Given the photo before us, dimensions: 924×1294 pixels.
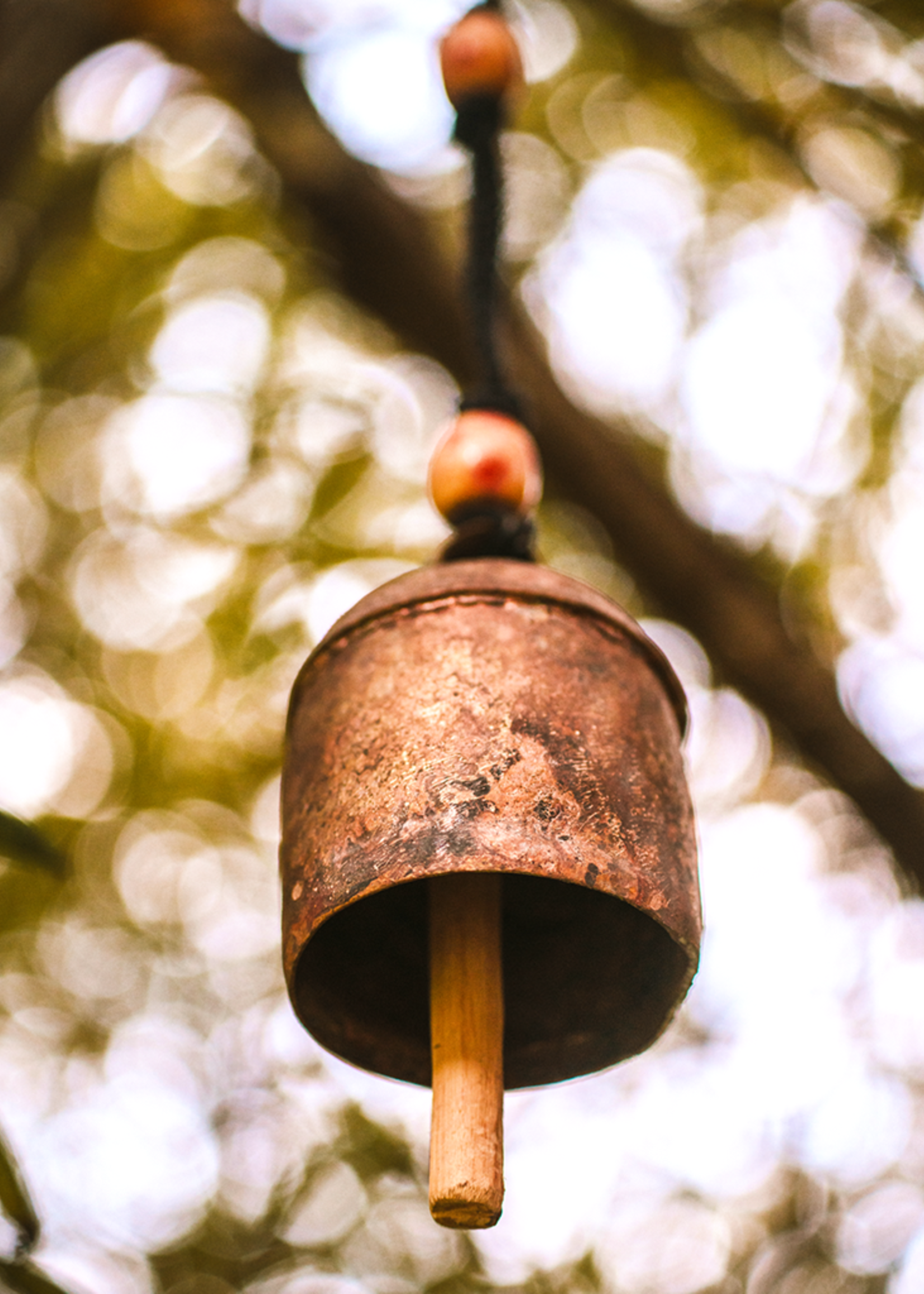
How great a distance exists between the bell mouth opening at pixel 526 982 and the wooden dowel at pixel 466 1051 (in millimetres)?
126

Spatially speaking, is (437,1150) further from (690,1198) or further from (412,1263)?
(690,1198)

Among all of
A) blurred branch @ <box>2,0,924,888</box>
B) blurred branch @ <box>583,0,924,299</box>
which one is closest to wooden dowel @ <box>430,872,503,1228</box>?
blurred branch @ <box>2,0,924,888</box>

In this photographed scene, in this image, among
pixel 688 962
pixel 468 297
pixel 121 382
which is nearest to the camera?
pixel 688 962

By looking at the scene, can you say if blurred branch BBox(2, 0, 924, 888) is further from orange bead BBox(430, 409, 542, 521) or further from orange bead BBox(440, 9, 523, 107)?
orange bead BBox(430, 409, 542, 521)

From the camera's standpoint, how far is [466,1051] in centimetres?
67

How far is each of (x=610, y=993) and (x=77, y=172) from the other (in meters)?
2.06

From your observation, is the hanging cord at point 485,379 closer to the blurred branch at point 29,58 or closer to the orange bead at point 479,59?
the orange bead at point 479,59

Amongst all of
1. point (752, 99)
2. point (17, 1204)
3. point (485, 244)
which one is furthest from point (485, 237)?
point (752, 99)

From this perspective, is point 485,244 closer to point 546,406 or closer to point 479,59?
point 479,59

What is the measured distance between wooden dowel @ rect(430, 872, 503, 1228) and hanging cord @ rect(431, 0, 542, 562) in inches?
10.9

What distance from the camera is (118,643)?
2.87 meters

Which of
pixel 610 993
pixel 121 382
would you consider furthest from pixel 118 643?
pixel 610 993

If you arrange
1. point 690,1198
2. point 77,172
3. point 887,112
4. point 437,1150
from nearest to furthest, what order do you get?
A: 1. point 437,1150
2. point 887,112
3. point 77,172
4. point 690,1198

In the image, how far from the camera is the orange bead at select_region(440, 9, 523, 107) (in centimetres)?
96
